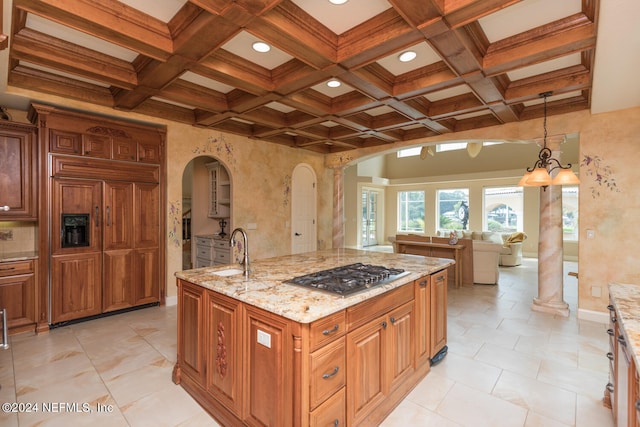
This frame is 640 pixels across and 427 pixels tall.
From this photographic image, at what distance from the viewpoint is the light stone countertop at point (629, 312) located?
1.20 metres

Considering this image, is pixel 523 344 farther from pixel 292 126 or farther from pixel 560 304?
pixel 292 126

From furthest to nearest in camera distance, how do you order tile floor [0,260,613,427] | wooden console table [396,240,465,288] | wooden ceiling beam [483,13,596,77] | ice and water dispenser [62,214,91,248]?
wooden console table [396,240,465,288], ice and water dispenser [62,214,91,248], wooden ceiling beam [483,13,596,77], tile floor [0,260,613,427]

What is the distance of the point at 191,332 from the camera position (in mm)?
2209

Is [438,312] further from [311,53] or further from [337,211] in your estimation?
[337,211]

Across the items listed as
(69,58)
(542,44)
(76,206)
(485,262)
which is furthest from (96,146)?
(485,262)

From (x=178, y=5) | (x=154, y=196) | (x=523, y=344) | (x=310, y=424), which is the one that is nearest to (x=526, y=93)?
(x=523, y=344)

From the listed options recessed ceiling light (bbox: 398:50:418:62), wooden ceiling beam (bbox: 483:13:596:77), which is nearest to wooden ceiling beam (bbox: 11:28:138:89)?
recessed ceiling light (bbox: 398:50:418:62)

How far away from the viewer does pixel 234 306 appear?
6.04ft

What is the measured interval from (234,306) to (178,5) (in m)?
2.09

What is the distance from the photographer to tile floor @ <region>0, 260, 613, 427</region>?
2.04 m

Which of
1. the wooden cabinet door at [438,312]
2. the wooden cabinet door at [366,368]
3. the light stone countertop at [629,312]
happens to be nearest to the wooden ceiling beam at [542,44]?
the light stone countertop at [629,312]

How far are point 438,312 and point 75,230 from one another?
13.3ft

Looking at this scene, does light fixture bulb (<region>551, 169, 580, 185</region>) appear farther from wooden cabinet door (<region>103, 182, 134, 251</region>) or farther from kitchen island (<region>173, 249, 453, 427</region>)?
wooden cabinet door (<region>103, 182, 134, 251</region>)

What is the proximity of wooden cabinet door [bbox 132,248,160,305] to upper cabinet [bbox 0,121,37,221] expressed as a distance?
45.8 inches
